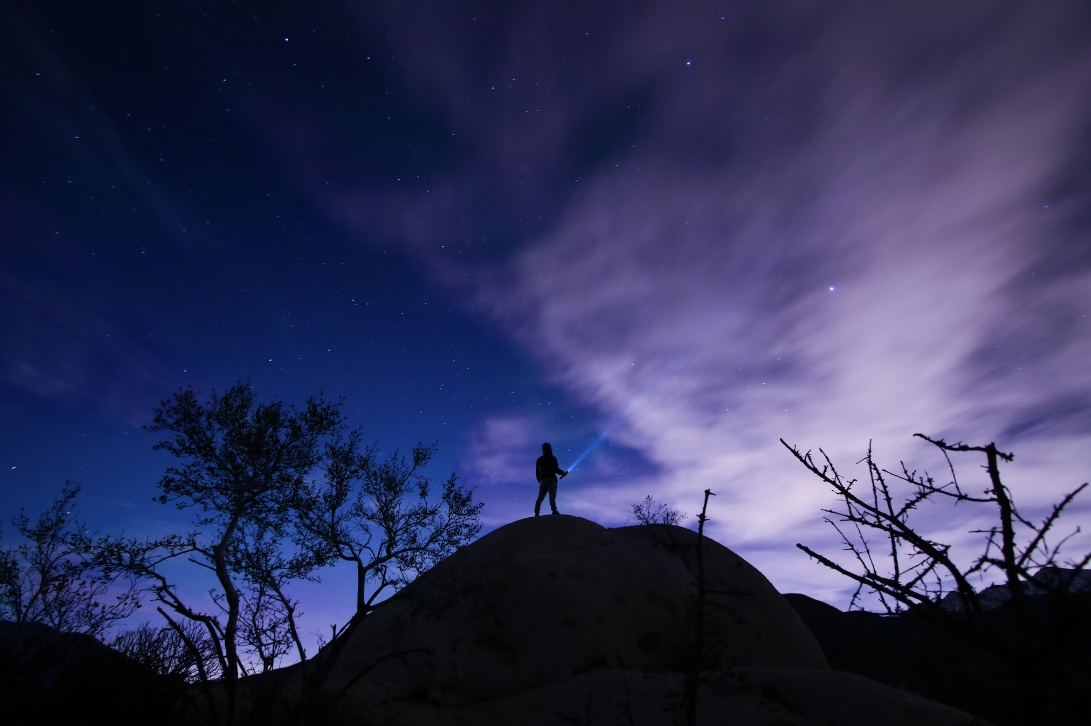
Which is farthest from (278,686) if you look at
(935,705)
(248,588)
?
(935,705)

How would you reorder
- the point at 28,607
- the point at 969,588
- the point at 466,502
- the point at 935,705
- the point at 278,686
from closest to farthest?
the point at 969,588
the point at 278,686
the point at 935,705
the point at 466,502
the point at 28,607

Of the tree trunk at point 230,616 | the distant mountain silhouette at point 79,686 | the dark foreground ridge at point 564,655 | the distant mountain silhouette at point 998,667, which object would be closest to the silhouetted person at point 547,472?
the dark foreground ridge at point 564,655

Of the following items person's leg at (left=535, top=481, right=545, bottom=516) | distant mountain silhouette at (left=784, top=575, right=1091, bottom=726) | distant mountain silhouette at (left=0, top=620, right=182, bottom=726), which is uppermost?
person's leg at (left=535, top=481, right=545, bottom=516)

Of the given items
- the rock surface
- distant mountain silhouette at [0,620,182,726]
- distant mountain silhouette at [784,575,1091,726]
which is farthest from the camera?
the rock surface

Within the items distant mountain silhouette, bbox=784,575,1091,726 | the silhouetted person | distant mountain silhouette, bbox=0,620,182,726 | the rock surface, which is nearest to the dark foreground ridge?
the rock surface

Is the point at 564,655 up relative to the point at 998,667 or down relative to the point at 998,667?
up

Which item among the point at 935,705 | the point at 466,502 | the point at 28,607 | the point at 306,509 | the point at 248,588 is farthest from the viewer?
the point at 28,607

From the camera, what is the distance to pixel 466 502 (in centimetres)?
2028

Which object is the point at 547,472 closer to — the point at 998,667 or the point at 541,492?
the point at 541,492

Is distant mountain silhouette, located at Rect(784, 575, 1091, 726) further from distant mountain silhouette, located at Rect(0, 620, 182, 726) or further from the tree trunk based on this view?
distant mountain silhouette, located at Rect(0, 620, 182, 726)

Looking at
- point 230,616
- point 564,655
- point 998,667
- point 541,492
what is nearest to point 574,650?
point 564,655

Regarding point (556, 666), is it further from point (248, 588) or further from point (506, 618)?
point (248, 588)

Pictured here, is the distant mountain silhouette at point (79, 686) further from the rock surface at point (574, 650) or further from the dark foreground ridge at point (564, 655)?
the rock surface at point (574, 650)

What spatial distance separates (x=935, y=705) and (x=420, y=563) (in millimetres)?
15376
